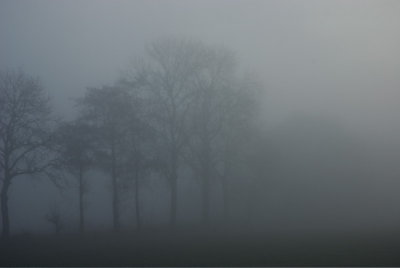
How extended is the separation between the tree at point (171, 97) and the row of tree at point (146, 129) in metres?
0.03

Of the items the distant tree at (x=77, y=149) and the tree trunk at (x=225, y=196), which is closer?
the distant tree at (x=77, y=149)

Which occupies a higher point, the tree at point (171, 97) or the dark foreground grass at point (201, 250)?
the tree at point (171, 97)

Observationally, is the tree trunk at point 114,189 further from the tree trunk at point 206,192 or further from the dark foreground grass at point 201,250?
the tree trunk at point 206,192

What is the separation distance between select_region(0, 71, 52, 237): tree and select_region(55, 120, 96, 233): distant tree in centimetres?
33

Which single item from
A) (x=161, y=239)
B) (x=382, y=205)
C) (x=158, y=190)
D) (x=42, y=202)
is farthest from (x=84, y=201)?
(x=382, y=205)

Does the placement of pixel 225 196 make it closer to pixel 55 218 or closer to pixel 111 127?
pixel 111 127

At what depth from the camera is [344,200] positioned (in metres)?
14.6

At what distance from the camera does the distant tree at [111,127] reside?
1287cm

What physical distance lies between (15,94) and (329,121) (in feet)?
29.6

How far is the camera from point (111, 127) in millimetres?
13016

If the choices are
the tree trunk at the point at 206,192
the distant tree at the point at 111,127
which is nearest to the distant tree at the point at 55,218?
the distant tree at the point at 111,127

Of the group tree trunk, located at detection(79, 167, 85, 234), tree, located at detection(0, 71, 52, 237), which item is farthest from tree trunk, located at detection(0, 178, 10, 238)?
tree trunk, located at detection(79, 167, 85, 234)

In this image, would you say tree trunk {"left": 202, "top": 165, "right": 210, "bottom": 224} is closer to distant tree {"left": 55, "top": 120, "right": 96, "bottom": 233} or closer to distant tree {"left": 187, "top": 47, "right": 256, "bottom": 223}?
distant tree {"left": 187, "top": 47, "right": 256, "bottom": 223}

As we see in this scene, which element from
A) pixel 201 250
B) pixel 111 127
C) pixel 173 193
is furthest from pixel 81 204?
pixel 201 250
